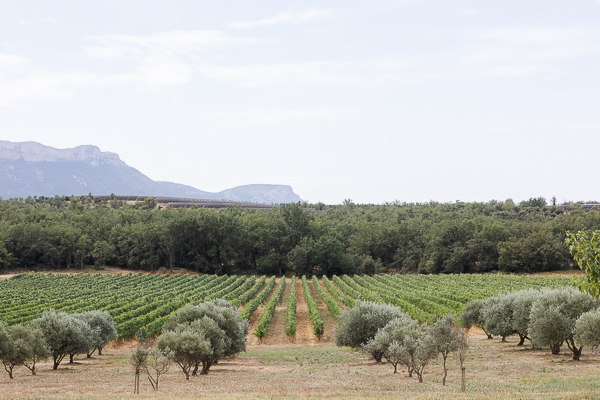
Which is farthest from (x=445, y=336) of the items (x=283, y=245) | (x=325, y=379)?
(x=283, y=245)

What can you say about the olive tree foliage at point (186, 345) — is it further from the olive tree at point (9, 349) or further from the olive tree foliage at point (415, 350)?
the olive tree foliage at point (415, 350)

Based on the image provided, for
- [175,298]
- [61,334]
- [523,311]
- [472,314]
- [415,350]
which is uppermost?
[523,311]

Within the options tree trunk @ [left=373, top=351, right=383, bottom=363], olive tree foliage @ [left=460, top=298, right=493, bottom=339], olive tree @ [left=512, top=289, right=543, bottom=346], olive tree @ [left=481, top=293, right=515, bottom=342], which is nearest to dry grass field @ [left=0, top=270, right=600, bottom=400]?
tree trunk @ [left=373, top=351, right=383, bottom=363]

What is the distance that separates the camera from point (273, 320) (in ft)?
158

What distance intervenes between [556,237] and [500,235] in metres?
9.02

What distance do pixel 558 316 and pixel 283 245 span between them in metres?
75.0

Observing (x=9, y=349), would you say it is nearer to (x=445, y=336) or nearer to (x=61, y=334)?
(x=61, y=334)

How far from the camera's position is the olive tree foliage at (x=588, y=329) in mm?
23484

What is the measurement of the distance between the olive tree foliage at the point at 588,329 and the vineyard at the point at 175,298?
1301 cm

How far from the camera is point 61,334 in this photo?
87.7 feet

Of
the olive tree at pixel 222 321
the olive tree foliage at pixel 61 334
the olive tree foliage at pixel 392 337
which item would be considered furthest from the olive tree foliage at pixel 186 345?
the olive tree foliage at pixel 392 337

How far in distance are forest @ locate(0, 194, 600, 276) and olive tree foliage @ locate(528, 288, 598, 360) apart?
6512 cm

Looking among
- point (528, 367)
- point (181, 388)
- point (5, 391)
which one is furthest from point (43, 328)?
point (528, 367)

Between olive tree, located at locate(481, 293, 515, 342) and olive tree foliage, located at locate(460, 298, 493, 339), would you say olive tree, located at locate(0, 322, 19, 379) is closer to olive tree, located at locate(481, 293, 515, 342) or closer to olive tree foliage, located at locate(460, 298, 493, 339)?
olive tree, located at locate(481, 293, 515, 342)
